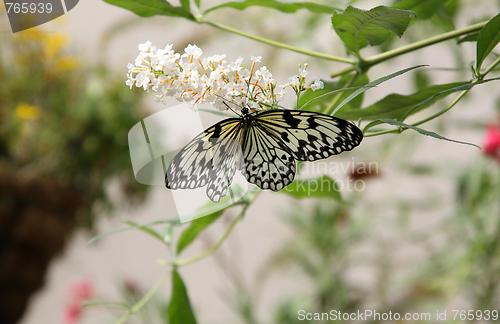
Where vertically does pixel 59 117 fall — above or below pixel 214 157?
below

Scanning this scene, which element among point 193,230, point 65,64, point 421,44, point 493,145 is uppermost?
point 421,44

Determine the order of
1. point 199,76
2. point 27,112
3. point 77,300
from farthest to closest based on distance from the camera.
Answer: point 77,300, point 27,112, point 199,76

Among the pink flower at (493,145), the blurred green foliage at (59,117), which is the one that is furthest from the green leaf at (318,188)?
the blurred green foliage at (59,117)

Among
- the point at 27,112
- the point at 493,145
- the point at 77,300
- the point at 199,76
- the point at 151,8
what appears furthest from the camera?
the point at 77,300

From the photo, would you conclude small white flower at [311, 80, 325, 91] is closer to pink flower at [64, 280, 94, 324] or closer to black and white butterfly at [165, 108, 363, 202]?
black and white butterfly at [165, 108, 363, 202]

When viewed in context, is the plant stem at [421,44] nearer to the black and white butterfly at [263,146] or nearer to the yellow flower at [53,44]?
the black and white butterfly at [263,146]

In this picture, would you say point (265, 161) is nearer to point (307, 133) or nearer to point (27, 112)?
point (307, 133)

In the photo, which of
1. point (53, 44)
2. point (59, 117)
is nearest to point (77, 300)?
point (59, 117)
